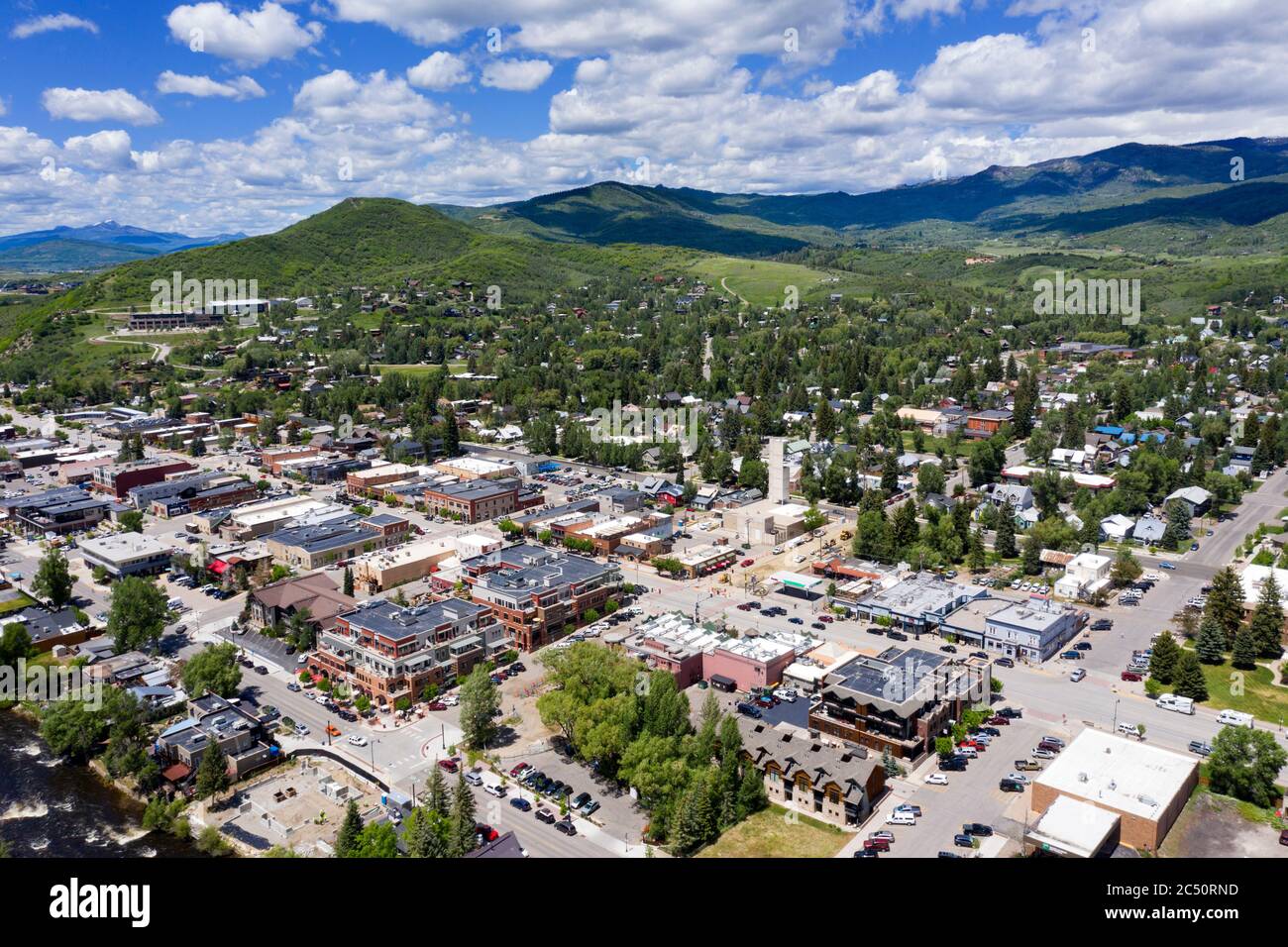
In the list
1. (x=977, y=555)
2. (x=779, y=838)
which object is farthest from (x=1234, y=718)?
(x=779, y=838)

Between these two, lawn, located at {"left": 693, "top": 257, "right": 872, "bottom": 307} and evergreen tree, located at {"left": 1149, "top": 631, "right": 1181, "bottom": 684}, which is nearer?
evergreen tree, located at {"left": 1149, "top": 631, "right": 1181, "bottom": 684}

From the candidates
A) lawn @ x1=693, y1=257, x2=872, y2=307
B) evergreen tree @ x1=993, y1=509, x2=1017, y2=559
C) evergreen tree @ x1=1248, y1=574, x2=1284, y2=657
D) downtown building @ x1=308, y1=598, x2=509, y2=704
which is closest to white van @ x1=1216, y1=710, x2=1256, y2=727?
→ evergreen tree @ x1=1248, y1=574, x2=1284, y2=657

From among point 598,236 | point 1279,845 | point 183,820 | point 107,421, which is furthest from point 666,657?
point 598,236

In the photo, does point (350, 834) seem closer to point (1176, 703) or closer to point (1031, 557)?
point (1176, 703)

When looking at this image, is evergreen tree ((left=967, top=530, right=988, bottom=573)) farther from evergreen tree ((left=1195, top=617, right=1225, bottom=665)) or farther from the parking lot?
the parking lot

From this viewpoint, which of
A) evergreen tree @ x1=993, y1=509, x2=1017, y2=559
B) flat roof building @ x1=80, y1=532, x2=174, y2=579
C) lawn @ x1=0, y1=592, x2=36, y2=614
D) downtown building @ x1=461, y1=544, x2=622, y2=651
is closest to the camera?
downtown building @ x1=461, y1=544, x2=622, y2=651

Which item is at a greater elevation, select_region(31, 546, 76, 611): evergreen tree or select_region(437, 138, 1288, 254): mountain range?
select_region(437, 138, 1288, 254): mountain range

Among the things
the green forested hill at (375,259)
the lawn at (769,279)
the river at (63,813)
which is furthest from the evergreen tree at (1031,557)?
the green forested hill at (375,259)

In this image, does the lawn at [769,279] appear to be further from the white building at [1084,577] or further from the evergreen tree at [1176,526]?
the white building at [1084,577]
